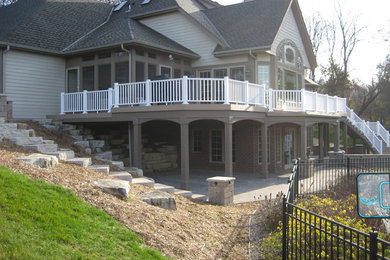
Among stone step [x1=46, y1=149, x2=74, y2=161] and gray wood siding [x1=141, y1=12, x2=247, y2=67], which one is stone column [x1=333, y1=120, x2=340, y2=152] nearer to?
gray wood siding [x1=141, y1=12, x2=247, y2=67]

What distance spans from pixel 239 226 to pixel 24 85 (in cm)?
1234

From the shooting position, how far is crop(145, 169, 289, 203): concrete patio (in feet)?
38.5

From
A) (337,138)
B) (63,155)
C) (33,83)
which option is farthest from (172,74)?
(337,138)

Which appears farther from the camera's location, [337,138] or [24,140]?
[337,138]

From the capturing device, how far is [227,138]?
508 inches

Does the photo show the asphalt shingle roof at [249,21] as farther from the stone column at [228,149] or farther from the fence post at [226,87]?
the stone column at [228,149]

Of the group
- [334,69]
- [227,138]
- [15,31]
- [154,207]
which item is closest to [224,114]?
[227,138]

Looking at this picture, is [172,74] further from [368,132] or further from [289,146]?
[368,132]

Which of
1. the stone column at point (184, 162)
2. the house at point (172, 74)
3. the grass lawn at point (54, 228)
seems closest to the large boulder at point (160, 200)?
the grass lawn at point (54, 228)

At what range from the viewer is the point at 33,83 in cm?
1641

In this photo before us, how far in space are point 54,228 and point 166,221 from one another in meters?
2.13

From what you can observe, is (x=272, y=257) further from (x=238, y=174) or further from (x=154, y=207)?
(x=238, y=174)

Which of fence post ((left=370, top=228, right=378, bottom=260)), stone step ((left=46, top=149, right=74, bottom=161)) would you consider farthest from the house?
fence post ((left=370, top=228, right=378, bottom=260))

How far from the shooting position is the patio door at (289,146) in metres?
19.4
